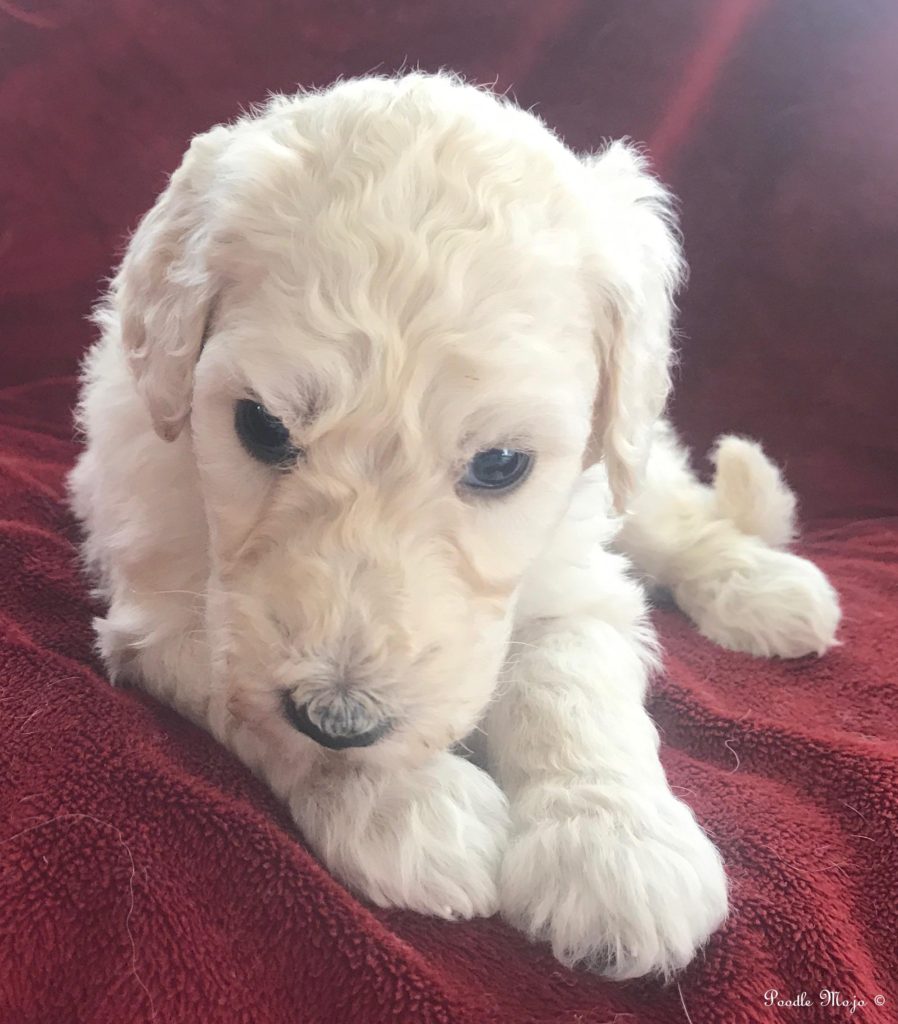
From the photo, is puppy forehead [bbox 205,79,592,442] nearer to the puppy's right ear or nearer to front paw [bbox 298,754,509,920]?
the puppy's right ear

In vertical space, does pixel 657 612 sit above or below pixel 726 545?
below

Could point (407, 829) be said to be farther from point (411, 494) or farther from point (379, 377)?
point (379, 377)

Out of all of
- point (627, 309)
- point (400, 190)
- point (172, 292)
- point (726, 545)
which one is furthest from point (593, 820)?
point (726, 545)

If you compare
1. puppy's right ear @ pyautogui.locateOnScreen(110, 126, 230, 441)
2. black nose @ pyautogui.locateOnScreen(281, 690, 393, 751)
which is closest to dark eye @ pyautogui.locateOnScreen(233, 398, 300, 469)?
puppy's right ear @ pyautogui.locateOnScreen(110, 126, 230, 441)

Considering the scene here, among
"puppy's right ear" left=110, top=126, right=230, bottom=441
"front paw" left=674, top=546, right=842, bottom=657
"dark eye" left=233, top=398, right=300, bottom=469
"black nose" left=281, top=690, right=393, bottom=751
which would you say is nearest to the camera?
"black nose" left=281, top=690, right=393, bottom=751

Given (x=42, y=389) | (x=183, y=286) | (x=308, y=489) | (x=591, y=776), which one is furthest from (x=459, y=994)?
(x=42, y=389)

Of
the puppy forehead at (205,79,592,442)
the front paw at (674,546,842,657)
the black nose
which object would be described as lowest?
the black nose

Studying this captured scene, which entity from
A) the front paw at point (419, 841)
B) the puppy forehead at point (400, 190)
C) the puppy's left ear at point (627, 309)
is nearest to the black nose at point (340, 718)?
the front paw at point (419, 841)

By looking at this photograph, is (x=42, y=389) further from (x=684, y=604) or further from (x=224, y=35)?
(x=684, y=604)
